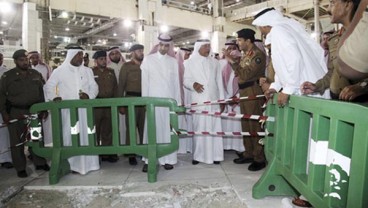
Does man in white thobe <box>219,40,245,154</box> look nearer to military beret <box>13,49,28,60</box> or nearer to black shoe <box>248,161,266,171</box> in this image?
black shoe <box>248,161,266,171</box>

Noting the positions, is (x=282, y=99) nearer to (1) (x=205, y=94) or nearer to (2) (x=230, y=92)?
(1) (x=205, y=94)

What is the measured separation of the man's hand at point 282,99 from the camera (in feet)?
9.29

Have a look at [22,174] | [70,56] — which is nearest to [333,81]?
[70,56]

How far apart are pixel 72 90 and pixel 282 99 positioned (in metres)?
3.13

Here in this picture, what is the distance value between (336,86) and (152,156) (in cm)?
246

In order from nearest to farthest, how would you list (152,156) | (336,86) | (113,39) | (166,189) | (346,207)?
1. (346,207)
2. (336,86)
3. (166,189)
4. (152,156)
5. (113,39)

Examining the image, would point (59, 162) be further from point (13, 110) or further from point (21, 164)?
point (13, 110)

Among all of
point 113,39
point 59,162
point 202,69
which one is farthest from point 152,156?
point 113,39

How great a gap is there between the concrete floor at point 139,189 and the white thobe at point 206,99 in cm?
26

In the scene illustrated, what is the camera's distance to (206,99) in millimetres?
4934

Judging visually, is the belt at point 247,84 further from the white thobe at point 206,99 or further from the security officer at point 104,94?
the security officer at point 104,94

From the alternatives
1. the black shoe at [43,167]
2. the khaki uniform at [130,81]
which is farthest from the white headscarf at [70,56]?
the black shoe at [43,167]

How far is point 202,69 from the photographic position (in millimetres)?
4961

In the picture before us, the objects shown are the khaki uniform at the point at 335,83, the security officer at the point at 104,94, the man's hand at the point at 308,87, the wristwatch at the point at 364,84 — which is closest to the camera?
the wristwatch at the point at 364,84
